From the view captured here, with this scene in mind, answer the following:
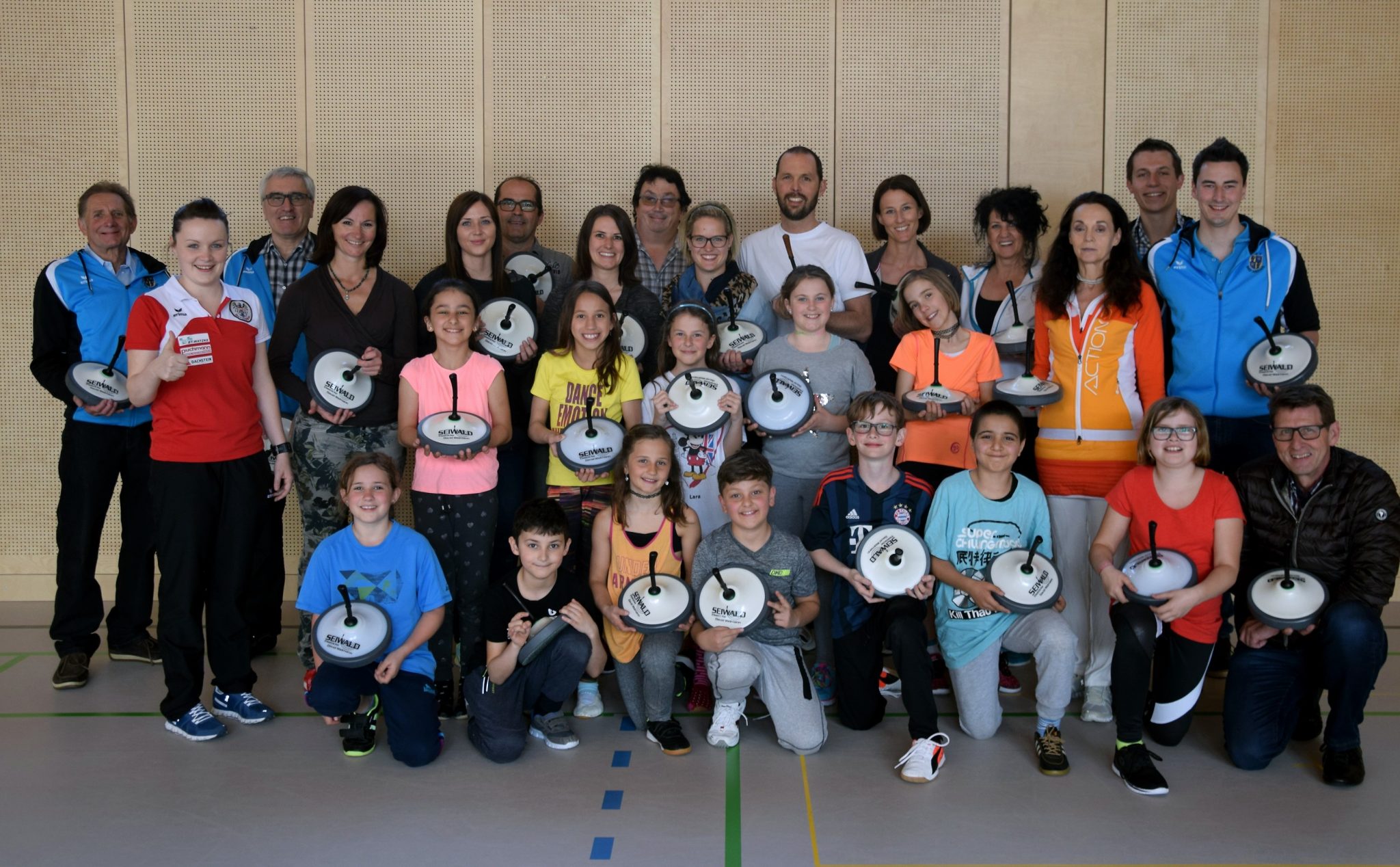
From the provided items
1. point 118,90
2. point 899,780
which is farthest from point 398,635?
point 118,90

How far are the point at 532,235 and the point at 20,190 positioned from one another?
10.6 ft

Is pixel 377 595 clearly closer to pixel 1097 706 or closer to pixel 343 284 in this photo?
pixel 343 284

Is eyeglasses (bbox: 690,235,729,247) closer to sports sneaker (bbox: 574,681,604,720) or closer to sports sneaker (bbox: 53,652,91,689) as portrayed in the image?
sports sneaker (bbox: 574,681,604,720)

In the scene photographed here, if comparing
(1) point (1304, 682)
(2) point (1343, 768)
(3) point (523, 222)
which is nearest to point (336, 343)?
(3) point (523, 222)

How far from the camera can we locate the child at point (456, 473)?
13.8 feet

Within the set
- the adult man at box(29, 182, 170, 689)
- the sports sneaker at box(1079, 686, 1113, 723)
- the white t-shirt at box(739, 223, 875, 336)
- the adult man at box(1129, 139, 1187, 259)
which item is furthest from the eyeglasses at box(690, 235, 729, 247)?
the adult man at box(29, 182, 170, 689)

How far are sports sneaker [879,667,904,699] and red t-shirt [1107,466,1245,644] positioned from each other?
1.11 metres

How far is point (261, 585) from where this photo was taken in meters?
5.00

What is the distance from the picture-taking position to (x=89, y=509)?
15.5 feet

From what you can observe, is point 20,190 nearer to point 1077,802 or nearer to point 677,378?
point 677,378

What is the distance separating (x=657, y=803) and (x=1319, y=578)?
7.59ft

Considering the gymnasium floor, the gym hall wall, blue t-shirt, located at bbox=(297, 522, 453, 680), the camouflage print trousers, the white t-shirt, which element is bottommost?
the gymnasium floor

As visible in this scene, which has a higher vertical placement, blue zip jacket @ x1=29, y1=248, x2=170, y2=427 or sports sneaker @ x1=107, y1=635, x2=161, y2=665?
blue zip jacket @ x1=29, y1=248, x2=170, y2=427

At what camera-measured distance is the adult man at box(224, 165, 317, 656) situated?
5.02 metres
